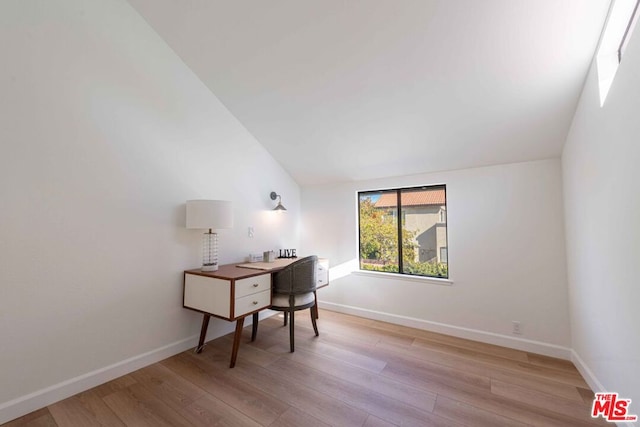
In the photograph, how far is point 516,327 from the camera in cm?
242

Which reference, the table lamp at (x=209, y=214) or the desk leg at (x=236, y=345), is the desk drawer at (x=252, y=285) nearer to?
the desk leg at (x=236, y=345)

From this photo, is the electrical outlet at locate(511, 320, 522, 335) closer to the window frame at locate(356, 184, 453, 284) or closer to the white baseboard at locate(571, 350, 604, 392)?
the white baseboard at locate(571, 350, 604, 392)

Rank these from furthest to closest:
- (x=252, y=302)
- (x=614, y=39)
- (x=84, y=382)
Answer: (x=252, y=302)
(x=84, y=382)
(x=614, y=39)

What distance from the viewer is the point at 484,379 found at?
1.93 meters

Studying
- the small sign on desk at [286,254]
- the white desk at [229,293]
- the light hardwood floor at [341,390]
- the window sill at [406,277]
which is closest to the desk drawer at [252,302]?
the white desk at [229,293]

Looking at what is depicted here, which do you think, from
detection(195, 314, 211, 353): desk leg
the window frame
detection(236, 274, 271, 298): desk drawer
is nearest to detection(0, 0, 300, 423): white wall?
detection(195, 314, 211, 353): desk leg

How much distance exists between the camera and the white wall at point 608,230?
121 centimetres

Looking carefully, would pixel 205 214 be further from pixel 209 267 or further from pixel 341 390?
pixel 341 390

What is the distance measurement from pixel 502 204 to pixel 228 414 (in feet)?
9.50

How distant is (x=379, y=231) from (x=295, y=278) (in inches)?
55.4

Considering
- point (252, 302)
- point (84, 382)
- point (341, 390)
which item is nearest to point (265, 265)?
point (252, 302)

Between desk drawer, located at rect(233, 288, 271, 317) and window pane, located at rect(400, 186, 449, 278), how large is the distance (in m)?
1.73

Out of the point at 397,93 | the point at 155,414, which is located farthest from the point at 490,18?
the point at 155,414

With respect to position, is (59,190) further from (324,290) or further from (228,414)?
(324,290)
